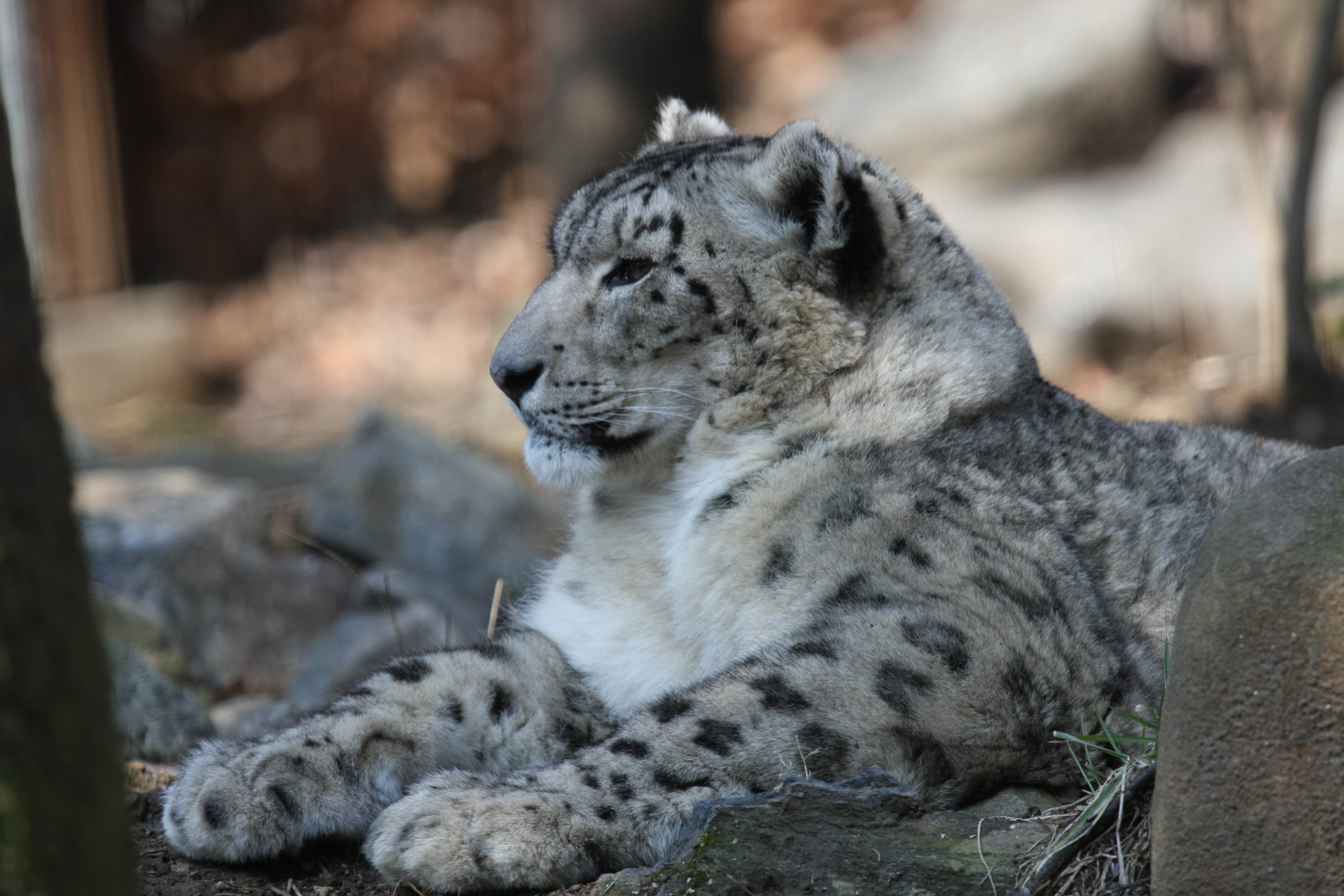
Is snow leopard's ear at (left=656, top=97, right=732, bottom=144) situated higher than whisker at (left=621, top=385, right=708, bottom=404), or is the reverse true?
snow leopard's ear at (left=656, top=97, right=732, bottom=144)

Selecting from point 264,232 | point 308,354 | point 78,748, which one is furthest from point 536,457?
point 264,232

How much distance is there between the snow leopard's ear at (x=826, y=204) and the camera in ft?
12.9

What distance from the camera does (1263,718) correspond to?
2.56 metres

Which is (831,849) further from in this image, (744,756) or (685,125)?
(685,125)

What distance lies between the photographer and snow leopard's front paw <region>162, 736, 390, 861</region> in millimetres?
3367

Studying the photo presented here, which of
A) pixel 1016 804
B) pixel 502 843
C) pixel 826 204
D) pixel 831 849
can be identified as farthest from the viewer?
pixel 826 204

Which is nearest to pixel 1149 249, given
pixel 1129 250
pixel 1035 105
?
pixel 1129 250

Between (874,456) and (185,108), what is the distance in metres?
14.8

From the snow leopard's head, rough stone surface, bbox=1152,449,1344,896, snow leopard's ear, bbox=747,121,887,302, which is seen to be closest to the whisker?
the snow leopard's head

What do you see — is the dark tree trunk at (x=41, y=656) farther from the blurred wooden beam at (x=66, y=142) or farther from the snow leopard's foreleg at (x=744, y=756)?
the blurred wooden beam at (x=66, y=142)

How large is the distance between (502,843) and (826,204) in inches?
78.1

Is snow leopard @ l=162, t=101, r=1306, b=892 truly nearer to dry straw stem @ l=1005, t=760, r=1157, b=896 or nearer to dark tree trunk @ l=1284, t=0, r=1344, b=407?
dry straw stem @ l=1005, t=760, r=1157, b=896

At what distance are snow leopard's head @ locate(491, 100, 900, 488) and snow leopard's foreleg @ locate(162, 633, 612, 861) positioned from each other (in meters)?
0.62

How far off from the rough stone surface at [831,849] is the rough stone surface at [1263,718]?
40cm
